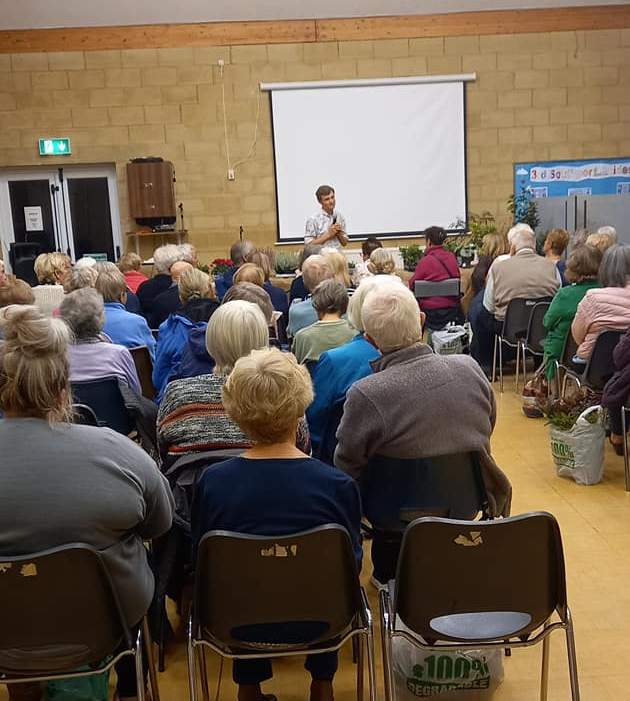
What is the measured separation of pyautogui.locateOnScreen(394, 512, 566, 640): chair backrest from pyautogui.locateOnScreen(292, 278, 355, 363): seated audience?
6.22ft

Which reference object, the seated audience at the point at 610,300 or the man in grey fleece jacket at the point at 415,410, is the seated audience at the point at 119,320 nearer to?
the man in grey fleece jacket at the point at 415,410

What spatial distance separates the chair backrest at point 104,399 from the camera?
11.2 feet

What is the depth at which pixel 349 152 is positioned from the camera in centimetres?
1002

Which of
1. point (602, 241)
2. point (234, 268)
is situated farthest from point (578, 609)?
point (234, 268)

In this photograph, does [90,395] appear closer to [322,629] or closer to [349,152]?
[322,629]

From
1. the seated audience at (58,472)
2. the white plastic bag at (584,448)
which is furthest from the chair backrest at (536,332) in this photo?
the seated audience at (58,472)

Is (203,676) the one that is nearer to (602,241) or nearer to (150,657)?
(150,657)

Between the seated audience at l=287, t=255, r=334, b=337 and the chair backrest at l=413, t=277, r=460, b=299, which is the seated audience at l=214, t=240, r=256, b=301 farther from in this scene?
the chair backrest at l=413, t=277, r=460, b=299

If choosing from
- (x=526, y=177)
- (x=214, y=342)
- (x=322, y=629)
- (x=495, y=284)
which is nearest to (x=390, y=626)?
(x=322, y=629)

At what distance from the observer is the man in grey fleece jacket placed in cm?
239

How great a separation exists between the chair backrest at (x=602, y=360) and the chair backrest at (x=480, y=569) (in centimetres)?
254

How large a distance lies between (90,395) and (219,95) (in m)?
7.21

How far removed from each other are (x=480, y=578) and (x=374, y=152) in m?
8.76

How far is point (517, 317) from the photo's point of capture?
229 inches
